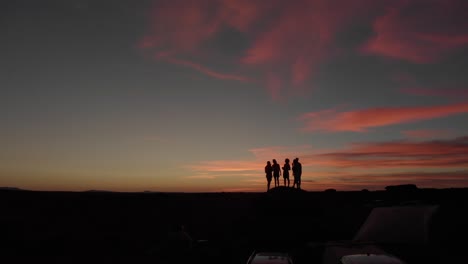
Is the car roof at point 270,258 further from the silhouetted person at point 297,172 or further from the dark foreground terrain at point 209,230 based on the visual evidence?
the silhouetted person at point 297,172

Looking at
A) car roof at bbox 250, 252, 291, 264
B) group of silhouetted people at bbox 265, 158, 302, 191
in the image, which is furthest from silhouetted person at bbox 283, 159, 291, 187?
car roof at bbox 250, 252, 291, 264

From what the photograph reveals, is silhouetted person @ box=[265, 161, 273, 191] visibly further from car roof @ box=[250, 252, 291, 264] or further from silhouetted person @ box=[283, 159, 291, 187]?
car roof @ box=[250, 252, 291, 264]

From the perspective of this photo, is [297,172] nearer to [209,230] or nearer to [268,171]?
[268,171]

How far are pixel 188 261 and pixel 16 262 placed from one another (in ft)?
18.0

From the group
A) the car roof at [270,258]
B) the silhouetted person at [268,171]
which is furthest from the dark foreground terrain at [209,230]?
the silhouetted person at [268,171]

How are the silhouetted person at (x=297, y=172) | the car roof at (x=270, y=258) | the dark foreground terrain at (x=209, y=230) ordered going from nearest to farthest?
the car roof at (x=270, y=258), the dark foreground terrain at (x=209, y=230), the silhouetted person at (x=297, y=172)

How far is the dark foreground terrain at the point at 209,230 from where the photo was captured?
32.2 feet

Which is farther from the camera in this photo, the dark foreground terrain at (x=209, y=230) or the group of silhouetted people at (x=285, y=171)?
the group of silhouetted people at (x=285, y=171)

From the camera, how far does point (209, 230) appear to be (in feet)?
58.4

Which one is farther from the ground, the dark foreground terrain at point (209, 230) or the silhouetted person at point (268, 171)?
the silhouetted person at point (268, 171)

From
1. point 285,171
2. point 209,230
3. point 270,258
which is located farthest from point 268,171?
point 270,258

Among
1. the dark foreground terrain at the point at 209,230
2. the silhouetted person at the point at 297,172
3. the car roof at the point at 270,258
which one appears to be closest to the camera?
the car roof at the point at 270,258

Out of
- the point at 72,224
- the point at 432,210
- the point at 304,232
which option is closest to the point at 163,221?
the point at 72,224

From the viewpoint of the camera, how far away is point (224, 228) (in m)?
18.1
